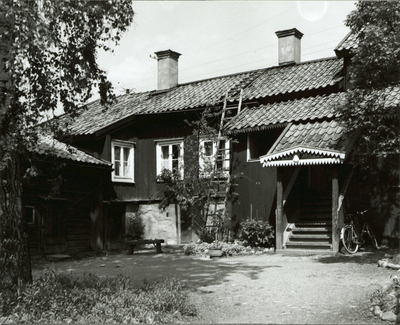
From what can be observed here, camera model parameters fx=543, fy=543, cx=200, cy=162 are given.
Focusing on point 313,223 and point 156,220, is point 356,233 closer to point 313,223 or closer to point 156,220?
point 313,223

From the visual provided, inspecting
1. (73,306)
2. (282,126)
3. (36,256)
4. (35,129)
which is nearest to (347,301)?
(73,306)

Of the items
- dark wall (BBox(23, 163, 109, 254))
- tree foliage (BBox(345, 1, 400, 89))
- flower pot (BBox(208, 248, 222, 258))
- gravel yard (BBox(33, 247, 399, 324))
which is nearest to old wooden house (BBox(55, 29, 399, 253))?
dark wall (BBox(23, 163, 109, 254))

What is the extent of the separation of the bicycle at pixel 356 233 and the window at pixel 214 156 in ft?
16.1

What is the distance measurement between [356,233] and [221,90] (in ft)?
28.3

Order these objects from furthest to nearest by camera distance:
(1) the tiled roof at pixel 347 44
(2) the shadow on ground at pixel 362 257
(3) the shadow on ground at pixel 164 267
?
(1) the tiled roof at pixel 347 44
(2) the shadow on ground at pixel 362 257
(3) the shadow on ground at pixel 164 267

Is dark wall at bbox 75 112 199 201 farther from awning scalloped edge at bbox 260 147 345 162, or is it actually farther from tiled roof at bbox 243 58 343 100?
awning scalloped edge at bbox 260 147 345 162

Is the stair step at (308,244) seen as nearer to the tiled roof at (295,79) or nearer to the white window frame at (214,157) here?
the white window frame at (214,157)

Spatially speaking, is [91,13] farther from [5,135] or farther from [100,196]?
[100,196]

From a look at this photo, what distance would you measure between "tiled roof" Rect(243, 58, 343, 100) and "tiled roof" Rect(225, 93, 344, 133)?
1.53ft

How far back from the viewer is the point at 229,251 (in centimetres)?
1595

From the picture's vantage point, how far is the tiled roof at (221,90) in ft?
64.4

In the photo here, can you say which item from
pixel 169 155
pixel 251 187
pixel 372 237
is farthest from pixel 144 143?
pixel 372 237

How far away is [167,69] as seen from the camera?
2509 centimetres

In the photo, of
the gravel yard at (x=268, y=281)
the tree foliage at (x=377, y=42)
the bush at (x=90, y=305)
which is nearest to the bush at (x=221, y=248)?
the gravel yard at (x=268, y=281)
